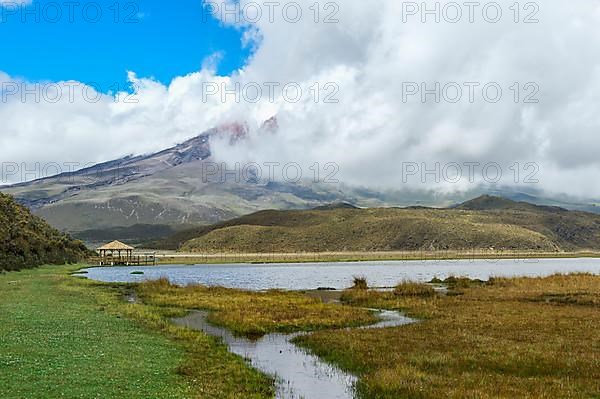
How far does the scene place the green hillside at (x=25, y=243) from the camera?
90312 millimetres

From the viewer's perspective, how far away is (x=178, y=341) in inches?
1257

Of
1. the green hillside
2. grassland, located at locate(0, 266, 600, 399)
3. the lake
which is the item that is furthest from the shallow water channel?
the green hillside

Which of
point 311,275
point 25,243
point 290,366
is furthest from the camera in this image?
point 311,275

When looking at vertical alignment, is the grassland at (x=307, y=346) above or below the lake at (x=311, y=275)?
above

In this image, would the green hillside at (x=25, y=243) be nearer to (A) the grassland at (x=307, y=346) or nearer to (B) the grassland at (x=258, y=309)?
(B) the grassland at (x=258, y=309)

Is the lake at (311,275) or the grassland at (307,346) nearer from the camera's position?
the grassland at (307,346)

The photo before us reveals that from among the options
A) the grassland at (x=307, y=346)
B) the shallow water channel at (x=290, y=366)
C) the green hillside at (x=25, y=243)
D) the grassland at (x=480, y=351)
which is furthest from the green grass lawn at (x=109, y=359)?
the green hillside at (x=25, y=243)

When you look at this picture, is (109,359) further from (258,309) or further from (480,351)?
(258,309)

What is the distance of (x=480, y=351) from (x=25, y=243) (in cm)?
9126

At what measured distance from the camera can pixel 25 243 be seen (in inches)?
3932

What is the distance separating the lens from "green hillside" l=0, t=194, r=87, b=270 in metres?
90.3

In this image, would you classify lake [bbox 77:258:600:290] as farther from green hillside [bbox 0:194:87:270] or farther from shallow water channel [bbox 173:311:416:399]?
shallow water channel [bbox 173:311:416:399]

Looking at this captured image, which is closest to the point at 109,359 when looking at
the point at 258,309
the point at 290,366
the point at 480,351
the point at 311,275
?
the point at 290,366

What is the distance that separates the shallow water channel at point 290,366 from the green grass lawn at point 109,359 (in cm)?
101
